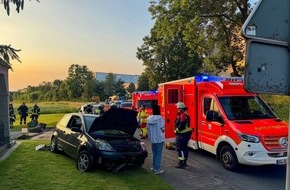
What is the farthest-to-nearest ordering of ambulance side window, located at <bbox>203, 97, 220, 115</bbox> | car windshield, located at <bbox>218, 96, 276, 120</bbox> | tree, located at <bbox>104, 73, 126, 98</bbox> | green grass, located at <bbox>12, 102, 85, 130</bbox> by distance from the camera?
tree, located at <bbox>104, 73, 126, 98</bbox> → green grass, located at <bbox>12, 102, 85, 130</bbox> → ambulance side window, located at <bbox>203, 97, 220, 115</bbox> → car windshield, located at <bbox>218, 96, 276, 120</bbox>

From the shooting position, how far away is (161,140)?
917 cm

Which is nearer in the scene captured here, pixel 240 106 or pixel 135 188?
pixel 135 188

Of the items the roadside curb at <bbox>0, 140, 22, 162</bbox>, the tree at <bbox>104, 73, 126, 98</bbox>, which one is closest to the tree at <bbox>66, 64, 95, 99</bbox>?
the tree at <bbox>104, 73, 126, 98</bbox>

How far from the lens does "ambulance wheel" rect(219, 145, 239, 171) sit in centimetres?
902

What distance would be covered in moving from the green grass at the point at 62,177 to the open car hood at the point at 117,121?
1224 millimetres

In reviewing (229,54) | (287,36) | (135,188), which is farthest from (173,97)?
(229,54)

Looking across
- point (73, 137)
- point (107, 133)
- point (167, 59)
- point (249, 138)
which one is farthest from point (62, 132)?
point (167, 59)

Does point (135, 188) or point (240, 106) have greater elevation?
point (240, 106)

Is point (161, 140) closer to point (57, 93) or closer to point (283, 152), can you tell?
point (283, 152)

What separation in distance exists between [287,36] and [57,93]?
102805 millimetres

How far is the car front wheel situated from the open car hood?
0.72 m

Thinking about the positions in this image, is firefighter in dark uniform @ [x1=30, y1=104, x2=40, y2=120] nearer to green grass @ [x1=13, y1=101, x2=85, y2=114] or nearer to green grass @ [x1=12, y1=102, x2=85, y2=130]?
green grass @ [x1=12, y1=102, x2=85, y2=130]

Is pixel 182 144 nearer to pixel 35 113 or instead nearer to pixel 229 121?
pixel 229 121

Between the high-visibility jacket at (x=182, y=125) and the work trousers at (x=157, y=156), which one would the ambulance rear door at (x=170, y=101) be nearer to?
the high-visibility jacket at (x=182, y=125)
